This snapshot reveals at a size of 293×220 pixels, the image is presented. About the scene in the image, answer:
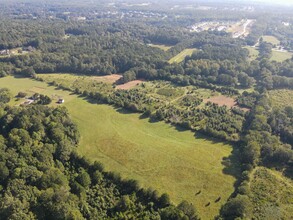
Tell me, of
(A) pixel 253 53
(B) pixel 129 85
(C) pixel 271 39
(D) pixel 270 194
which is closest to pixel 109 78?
(B) pixel 129 85

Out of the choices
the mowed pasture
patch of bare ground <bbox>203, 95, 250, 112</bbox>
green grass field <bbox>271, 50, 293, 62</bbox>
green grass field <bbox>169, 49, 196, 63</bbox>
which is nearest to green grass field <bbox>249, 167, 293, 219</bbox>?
patch of bare ground <bbox>203, 95, 250, 112</bbox>

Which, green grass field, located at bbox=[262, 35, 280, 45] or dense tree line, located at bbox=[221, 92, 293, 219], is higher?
green grass field, located at bbox=[262, 35, 280, 45]

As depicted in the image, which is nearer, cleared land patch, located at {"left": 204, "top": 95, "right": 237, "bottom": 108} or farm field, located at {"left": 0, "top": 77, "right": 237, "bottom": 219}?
farm field, located at {"left": 0, "top": 77, "right": 237, "bottom": 219}

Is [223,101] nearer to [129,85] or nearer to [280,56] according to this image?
[129,85]

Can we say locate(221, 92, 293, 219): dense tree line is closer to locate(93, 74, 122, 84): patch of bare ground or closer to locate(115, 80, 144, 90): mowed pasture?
locate(115, 80, 144, 90): mowed pasture

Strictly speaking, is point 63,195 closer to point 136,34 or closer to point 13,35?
point 13,35

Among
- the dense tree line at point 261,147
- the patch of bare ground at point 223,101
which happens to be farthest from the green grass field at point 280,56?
the dense tree line at point 261,147

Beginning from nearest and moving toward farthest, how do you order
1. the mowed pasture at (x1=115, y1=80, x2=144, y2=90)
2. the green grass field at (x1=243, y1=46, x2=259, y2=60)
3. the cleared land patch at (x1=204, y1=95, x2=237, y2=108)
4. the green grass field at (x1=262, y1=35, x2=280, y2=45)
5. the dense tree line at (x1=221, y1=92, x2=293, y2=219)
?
the dense tree line at (x1=221, y1=92, x2=293, y2=219), the cleared land patch at (x1=204, y1=95, x2=237, y2=108), the mowed pasture at (x1=115, y1=80, x2=144, y2=90), the green grass field at (x1=243, y1=46, x2=259, y2=60), the green grass field at (x1=262, y1=35, x2=280, y2=45)
